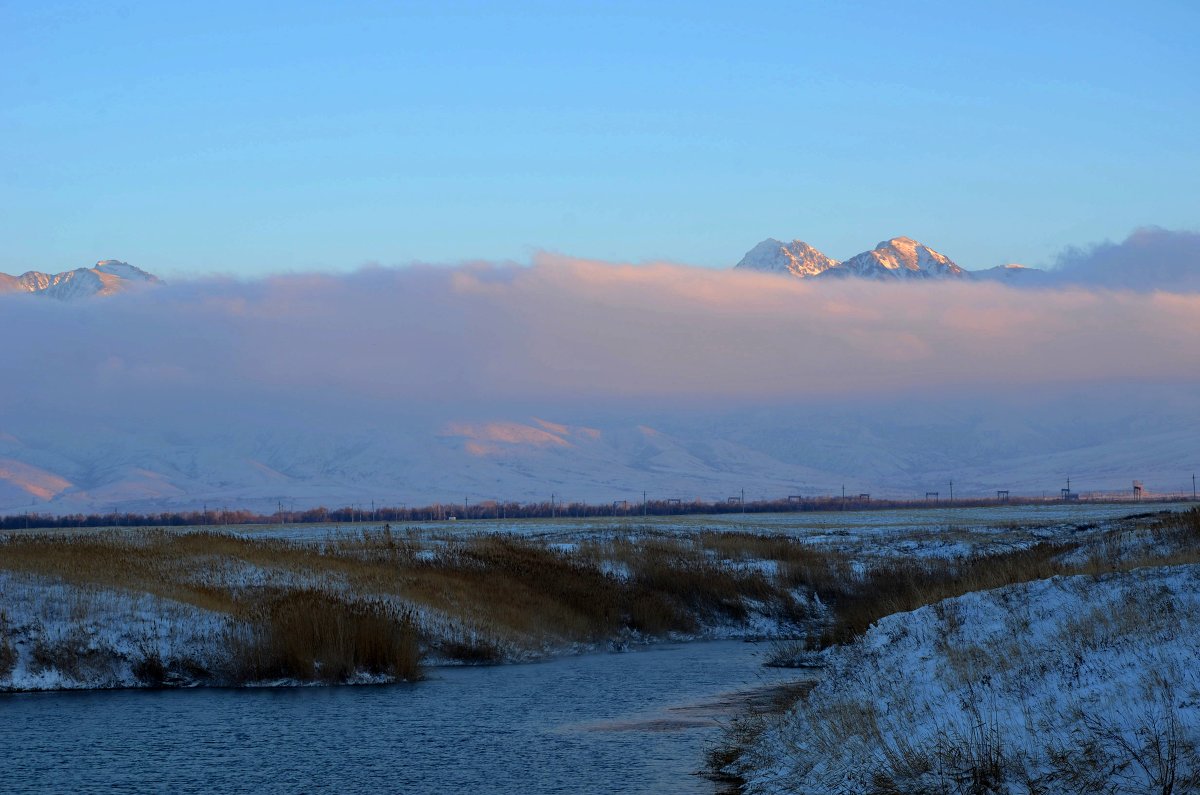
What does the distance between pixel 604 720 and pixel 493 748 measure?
4220 mm

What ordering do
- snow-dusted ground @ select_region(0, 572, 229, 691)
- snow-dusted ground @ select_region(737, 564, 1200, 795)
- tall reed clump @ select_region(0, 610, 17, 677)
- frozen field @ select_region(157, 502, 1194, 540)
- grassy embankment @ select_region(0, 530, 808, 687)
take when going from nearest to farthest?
snow-dusted ground @ select_region(737, 564, 1200, 795) → tall reed clump @ select_region(0, 610, 17, 677) → snow-dusted ground @ select_region(0, 572, 229, 691) → grassy embankment @ select_region(0, 530, 808, 687) → frozen field @ select_region(157, 502, 1194, 540)

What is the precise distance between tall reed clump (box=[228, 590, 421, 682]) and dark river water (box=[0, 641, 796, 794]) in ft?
3.03

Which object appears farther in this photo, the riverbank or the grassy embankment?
the grassy embankment

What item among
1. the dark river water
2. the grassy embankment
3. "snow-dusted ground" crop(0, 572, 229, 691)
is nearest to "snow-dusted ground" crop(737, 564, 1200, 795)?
the dark river water

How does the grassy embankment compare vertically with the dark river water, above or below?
above

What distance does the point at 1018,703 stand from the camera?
1894 centimetres

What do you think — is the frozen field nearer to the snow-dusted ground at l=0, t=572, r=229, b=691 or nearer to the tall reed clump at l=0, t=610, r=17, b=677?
the snow-dusted ground at l=0, t=572, r=229, b=691

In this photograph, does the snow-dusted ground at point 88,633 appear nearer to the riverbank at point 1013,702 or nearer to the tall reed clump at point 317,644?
the tall reed clump at point 317,644

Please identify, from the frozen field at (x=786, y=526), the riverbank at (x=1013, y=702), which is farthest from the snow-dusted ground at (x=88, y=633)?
the frozen field at (x=786, y=526)

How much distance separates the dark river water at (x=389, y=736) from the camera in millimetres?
24250

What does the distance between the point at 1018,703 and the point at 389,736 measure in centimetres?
1494

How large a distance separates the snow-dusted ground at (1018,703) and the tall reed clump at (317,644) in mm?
14595

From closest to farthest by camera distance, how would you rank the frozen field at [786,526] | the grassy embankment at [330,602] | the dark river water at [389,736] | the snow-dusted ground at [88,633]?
1. the dark river water at [389,736]
2. the snow-dusted ground at [88,633]
3. the grassy embankment at [330,602]
4. the frozen field at [786,526]

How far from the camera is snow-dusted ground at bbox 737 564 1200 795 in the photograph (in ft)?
53.8
